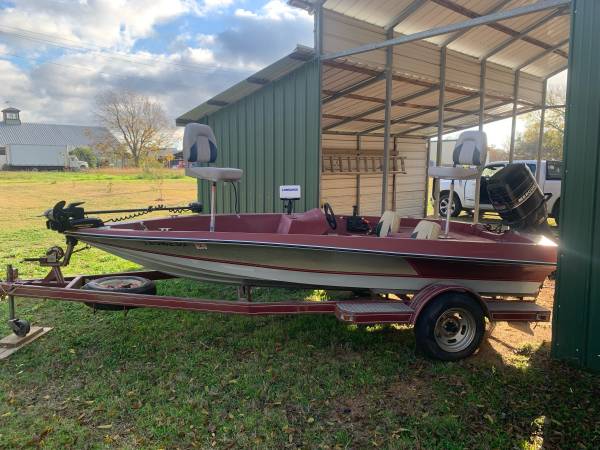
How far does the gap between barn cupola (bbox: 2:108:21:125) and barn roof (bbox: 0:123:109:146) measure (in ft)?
2.37

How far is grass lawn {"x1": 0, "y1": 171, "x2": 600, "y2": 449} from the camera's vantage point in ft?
8.66

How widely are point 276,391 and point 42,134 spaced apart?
55.5 m

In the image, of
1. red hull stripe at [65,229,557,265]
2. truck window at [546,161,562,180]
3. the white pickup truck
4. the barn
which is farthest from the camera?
the barn

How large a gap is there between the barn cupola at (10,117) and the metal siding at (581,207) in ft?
194

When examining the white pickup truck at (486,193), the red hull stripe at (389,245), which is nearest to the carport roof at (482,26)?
the white pickup truck at (486,193)

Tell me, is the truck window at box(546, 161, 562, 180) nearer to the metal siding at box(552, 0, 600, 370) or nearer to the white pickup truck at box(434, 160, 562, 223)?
the white pickup truck at box(434, 160, 562, 223)

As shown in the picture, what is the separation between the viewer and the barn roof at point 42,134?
47.3 m

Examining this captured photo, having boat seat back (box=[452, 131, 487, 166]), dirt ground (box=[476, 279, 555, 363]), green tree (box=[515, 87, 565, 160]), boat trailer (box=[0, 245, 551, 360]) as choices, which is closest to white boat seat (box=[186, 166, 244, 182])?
boat trailer (box=[0, 245, 551, 360])

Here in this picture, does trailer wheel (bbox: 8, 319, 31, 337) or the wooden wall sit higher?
the wooden wall

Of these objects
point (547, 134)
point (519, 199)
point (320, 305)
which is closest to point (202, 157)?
point (320, 305)

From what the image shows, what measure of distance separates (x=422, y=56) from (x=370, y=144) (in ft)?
13.6

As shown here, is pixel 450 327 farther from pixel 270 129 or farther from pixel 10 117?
pixel 10 117

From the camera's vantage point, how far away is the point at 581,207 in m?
3.33

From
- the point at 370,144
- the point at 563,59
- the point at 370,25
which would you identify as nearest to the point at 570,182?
the point at 370,25
